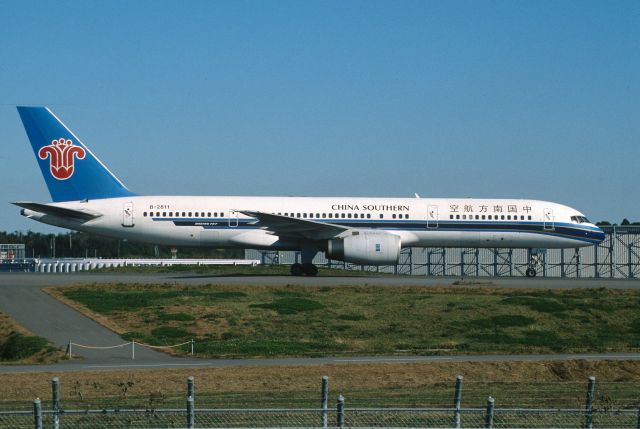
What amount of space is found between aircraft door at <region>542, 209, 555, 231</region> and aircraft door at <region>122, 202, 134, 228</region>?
2107 cm

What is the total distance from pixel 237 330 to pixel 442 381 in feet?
30.9

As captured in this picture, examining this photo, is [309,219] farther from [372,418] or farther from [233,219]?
[372,418]

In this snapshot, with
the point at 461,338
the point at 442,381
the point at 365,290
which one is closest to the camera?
the point at 442,381

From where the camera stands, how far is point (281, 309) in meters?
32.7

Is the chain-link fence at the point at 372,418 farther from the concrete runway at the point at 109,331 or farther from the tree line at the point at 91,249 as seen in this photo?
the tree line at the point at 91,249

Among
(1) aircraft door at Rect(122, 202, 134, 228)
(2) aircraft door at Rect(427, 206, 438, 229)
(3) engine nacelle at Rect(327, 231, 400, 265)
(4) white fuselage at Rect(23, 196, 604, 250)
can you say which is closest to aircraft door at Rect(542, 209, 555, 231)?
(4) white fuselage at Rect(23, 196, 604, 250)

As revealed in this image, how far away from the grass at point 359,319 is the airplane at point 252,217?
21.4ft

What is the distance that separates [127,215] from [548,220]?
70.6 ft

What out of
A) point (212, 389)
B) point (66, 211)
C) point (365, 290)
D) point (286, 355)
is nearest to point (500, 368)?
point (286, 355)

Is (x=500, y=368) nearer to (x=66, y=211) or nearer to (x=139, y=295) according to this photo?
(x=139, y=295)

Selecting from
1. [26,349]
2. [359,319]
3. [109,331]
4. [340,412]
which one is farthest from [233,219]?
[340,412]

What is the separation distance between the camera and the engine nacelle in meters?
43.0

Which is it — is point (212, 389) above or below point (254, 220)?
below

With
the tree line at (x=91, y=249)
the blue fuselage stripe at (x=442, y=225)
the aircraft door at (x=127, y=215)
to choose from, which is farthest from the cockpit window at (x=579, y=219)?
the tree line at (x=91, y=249)
